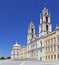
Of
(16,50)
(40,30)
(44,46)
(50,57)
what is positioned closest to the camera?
(50,57)

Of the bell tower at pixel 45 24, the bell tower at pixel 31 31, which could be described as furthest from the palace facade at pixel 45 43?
the bell tower at pixel 31 31

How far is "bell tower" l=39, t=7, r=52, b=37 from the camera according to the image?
98.5 m

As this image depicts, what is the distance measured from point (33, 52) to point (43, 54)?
17402 mm

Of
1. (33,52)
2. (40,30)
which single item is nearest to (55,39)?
(40,30)

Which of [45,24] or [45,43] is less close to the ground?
[45,24]

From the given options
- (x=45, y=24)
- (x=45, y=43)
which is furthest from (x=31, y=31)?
(x=45, y=43)

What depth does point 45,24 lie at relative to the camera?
99562 mm

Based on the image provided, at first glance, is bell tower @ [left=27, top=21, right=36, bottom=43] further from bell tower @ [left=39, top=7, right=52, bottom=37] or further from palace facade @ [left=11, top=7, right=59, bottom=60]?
bell tower @ [left=39, top=7, right=52, bottom=37]

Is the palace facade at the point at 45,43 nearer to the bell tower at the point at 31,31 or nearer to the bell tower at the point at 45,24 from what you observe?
the bell tower at the point at 45,24

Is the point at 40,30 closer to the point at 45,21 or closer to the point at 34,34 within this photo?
the point at 45,21

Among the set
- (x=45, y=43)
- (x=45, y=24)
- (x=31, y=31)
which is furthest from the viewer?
(x=31, y=31)

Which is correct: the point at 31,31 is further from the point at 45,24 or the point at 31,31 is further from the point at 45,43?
the point at 45,43

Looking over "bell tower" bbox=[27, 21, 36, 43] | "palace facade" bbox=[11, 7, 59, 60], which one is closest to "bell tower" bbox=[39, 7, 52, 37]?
"palace facade" bbox=[11, 7, 59, 60]

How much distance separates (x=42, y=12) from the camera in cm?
10038
